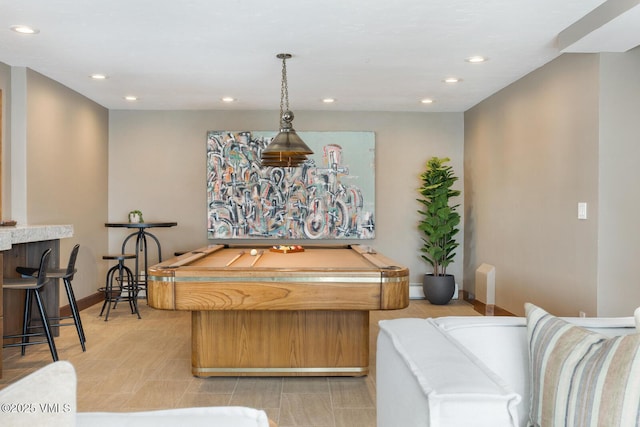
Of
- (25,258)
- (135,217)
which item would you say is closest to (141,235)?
(135,217)

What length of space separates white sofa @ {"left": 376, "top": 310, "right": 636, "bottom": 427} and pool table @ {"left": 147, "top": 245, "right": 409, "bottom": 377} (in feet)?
4.66

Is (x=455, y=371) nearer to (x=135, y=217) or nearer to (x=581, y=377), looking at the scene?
(x=581, y=377)

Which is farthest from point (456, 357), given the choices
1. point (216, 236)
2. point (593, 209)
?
point (216, 236)

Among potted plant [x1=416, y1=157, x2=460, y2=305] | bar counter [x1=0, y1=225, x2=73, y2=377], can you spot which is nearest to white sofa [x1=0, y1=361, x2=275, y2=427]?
bar counter [x1=0, y1=225, x2=73, y2=377]

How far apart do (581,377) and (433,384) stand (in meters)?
0.37

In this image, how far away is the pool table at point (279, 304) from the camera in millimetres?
3189

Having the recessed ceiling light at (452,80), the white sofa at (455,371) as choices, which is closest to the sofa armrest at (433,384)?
the white sofa at (455,371)

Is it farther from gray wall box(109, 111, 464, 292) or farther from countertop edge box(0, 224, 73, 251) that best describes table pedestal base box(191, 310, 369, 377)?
gray wall box(109, 111, 464, 292)

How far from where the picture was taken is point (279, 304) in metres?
3.20

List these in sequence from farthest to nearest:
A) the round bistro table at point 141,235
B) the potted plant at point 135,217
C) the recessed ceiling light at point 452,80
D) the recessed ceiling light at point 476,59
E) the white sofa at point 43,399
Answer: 1. the potted plant at point 135,217
2. the round bistro table at point 141,235
3. the recessed ceiling light at point 452,80
4. the recessed ceiling light at point 476,59
5. the white sofa at point 43,399

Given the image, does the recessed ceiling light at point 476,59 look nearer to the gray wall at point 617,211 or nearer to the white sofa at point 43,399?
the gray wall at point 617,211

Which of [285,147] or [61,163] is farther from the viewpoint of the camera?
[61,163]

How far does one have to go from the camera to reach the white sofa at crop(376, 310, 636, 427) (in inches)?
44.5

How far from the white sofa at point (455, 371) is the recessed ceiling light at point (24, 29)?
3484 millimetres
